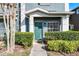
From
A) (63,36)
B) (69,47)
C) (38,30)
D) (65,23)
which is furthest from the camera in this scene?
(38,30)

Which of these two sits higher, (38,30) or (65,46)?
(38,30)

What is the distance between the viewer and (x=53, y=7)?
59.2 feet

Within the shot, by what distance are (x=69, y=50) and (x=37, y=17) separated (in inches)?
278

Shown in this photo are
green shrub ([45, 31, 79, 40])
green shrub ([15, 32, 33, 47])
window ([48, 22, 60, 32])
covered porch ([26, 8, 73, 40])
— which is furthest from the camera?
window ([48, 22, 60, 32])

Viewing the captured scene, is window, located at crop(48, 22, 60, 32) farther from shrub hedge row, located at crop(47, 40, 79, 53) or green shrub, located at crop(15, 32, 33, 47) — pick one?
shrub hedge row, located at crop(47, 40, 79, 53)

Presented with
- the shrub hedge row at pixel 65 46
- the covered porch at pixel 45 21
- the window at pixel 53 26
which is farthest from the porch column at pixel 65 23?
the shrub hedge row at pixel 65 46

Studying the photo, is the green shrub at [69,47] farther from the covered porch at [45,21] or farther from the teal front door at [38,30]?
the teal front door at [38,30]

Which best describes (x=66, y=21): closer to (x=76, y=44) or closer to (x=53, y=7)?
(x=53, y=7)

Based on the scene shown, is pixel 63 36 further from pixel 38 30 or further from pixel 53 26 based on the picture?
pixel 38 30

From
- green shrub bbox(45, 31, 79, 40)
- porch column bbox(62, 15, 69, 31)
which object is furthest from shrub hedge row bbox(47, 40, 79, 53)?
porch column bbox(62, 15, 69, 31)

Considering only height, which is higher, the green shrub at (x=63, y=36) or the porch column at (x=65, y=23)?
the porch column at (x=65, y=23)

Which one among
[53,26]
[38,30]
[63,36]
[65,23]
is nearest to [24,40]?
[63,36]

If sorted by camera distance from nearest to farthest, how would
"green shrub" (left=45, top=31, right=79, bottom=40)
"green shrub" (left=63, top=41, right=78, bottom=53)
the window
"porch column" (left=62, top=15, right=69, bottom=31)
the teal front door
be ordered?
"green shrub" (left=63, top=41, right=78, bottom=53) → "green shrub" (left=45, top=31, right=79, bottom=40) → "porch column" (left=62, top=15, right=69, bottom=31) → the window → the teal front door

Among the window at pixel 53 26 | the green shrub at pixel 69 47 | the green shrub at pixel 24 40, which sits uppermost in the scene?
the window at pixel 53 26
